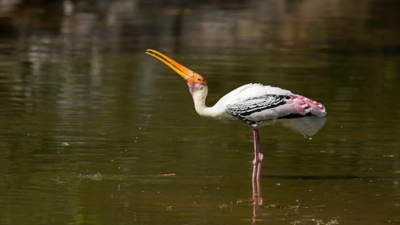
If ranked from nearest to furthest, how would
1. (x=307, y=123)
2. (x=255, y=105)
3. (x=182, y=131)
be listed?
1. (x=255, y=105)
2. (x=307, y=123)
3. (x=182, y=131)

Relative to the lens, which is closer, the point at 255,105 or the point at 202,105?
the point at 255,105

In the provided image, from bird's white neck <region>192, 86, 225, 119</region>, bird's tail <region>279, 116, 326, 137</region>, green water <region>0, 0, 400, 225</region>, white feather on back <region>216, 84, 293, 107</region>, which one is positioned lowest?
green water <region>0, 0, 400, 225</region>

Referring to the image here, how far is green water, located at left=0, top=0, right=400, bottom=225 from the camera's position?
10008 millimetres

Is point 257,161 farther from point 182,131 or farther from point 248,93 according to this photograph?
point 182,131

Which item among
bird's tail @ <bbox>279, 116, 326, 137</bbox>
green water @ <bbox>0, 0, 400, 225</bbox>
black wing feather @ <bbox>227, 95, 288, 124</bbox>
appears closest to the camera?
green water @ <bbox>0, 0, 400, 225</bbox>

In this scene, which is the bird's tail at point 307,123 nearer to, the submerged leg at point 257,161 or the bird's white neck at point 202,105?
the submerged leg at point 257,161

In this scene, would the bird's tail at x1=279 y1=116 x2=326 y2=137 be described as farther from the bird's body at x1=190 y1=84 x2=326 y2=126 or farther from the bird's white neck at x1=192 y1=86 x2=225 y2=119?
the bird's white neck at x1=192 y1=86 x2=225 y2=119

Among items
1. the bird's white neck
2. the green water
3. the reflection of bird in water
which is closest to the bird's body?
the reflection of bird in water

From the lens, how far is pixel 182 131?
47.6 ft

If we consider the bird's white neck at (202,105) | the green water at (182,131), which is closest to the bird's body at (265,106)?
the bird's white neck at (202,105)

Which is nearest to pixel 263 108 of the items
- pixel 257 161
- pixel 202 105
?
pixel 257 161

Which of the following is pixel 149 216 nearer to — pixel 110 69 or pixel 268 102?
pixel 268 102

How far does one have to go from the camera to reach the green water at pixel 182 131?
10008 mm

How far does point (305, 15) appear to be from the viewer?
36.2m
